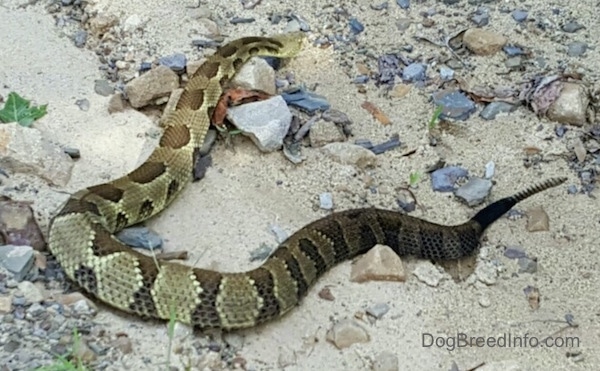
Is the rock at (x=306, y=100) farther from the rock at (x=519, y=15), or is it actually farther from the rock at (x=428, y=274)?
the rock at (x=519, y=15)

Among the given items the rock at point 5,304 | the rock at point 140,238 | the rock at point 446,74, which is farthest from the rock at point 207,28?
the rock at point 5,304

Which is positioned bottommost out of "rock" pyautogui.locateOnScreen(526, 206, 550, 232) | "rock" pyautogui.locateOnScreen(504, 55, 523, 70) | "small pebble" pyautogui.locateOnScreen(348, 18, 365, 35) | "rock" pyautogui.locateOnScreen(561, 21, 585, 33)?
"rock" pyautogui.locateOnScreen(526, 206, 550, 232)

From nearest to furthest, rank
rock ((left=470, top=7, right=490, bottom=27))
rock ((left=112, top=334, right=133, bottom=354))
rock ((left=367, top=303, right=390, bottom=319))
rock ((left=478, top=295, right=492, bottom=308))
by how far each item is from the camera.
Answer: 1. rock ((left=112, top=334, right=133, bottom=354))
2. rock ((left=367, top=303, right=390, bottom=319))
3. rock ((left=478, top=295, right=492, bottom=308))
4. rock ((left=470, top=7, right=490, bottom=27))

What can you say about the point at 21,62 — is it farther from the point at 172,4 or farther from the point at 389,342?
the point at 389,342

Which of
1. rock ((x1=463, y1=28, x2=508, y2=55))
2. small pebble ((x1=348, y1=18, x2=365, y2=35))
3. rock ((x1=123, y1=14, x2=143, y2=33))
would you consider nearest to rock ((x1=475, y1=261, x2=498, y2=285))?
rock ((x1=463, y1=28, x2=508, y2=55))

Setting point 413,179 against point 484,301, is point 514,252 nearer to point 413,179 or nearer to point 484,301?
point 484,301

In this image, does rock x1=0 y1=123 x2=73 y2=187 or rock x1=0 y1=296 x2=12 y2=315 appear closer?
rock x1=0 y1=296 x2=12 y2=315

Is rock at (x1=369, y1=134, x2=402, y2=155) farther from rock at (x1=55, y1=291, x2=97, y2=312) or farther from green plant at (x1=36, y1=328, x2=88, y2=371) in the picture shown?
green plant at (x1=36, y1=328, x2=88, y2=371)
